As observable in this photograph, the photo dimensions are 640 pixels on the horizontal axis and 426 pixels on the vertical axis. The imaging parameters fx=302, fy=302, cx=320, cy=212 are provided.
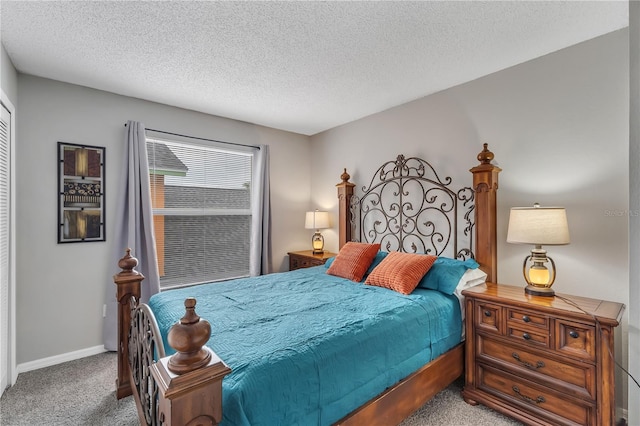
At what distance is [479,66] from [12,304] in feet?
13.9

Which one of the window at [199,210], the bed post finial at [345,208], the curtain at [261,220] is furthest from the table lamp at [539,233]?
the window at [199,210]

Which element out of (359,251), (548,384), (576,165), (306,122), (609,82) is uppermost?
(306,122)

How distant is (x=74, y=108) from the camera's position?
285 centimetres

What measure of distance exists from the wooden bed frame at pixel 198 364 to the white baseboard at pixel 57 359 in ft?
3.30

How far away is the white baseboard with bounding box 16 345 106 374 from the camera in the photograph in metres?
2.60

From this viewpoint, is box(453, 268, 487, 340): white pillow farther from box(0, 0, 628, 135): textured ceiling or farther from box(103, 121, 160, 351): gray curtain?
box(103, 121, 160, 351): gray curtain

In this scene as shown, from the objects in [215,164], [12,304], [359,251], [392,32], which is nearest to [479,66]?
[392,32]

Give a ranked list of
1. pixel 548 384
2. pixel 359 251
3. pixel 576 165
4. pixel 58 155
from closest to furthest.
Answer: pixel 548 384
pixel 576 165
pixel 58 155
pixel 359 251

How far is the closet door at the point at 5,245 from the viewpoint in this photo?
224 centimetres

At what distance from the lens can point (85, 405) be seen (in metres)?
2.13

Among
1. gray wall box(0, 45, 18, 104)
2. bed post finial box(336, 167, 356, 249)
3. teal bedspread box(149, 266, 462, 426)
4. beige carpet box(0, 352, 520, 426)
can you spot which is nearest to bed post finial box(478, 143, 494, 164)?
teal bedspread box(149, 266, 462, 426)

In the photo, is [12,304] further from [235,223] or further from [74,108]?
[235,223]

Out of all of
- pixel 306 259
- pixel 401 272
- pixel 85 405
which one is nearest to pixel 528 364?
pixel 401 272

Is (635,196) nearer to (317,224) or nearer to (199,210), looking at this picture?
(317,224)
